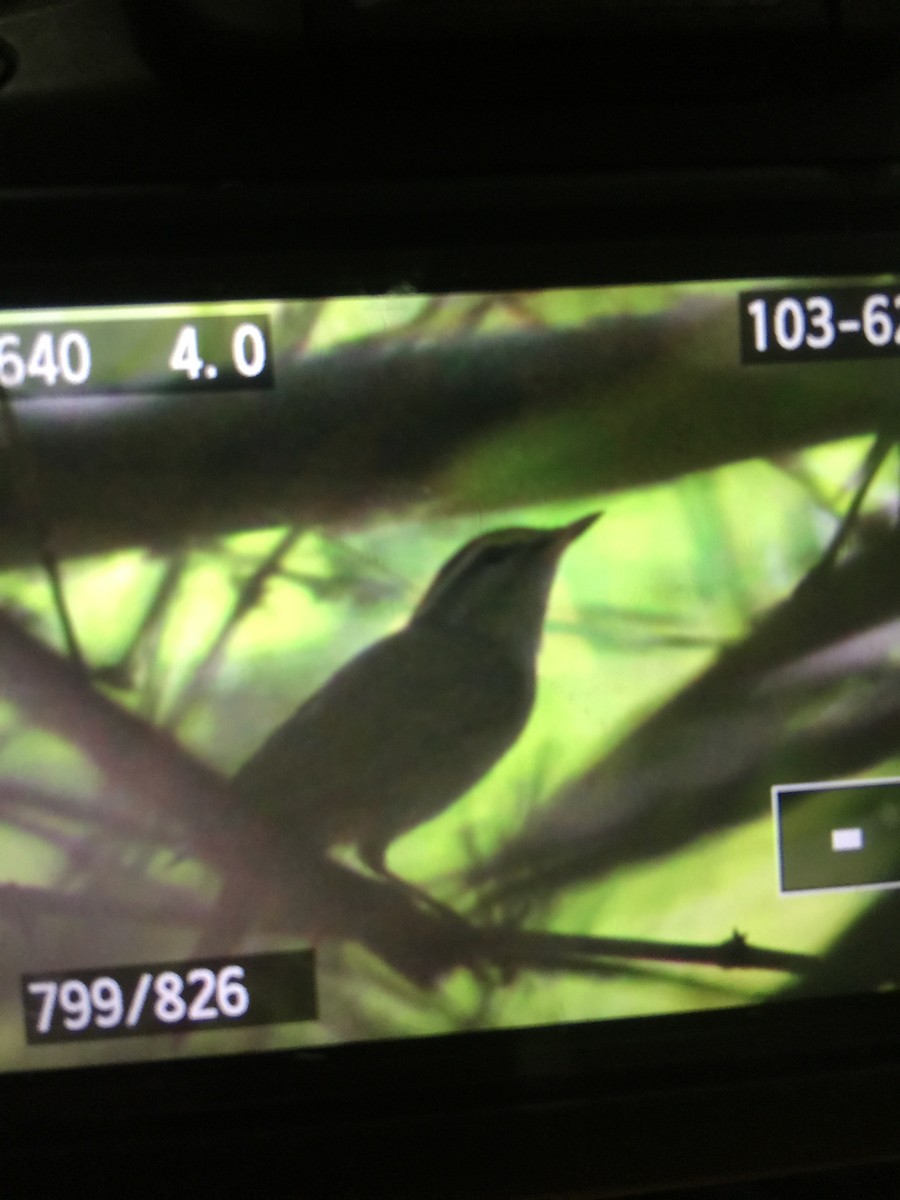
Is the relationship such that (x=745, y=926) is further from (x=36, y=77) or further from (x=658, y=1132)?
(x=36, y=77)

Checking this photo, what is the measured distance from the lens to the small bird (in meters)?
0.67

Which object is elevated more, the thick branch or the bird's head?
the thick branch

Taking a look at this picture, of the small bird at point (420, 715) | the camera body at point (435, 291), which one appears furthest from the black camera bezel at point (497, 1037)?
the small bird at point (420, 715)

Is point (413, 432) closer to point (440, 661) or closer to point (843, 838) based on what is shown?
point (440, 661)

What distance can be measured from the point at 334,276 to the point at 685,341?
0.19 meters

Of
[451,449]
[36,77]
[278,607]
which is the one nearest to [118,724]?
[278,607]

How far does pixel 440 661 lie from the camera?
26.8 inches

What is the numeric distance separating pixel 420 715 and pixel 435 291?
22 centimetres

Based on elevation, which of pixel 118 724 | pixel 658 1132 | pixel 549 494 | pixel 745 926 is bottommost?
pixel 658 1132

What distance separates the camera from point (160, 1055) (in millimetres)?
677

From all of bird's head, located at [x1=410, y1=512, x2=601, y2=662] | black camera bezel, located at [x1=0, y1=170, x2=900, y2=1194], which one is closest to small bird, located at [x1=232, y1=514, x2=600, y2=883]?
bird's head, located at [x1=410, y1=512, x2=601, y2=662]

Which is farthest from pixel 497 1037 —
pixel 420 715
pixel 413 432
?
pixel 413 432

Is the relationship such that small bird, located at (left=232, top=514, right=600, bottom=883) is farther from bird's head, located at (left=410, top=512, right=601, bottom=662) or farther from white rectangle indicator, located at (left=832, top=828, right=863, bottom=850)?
white rectangle indicator, located at (left=832, top=828, right=863, bottom=850)

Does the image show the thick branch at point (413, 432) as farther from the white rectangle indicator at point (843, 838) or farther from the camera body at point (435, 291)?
the white rectangle indicator at point (843, 838)
